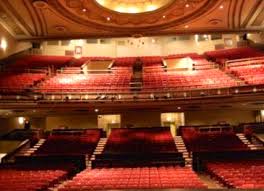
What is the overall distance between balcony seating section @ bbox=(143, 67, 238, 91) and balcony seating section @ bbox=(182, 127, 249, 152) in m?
Answer: 1.53

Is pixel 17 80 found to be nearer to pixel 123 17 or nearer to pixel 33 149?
pixel 33 149

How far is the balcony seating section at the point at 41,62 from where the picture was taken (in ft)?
37.6

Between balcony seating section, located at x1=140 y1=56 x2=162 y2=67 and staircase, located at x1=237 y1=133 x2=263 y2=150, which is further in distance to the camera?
balcony seating section, located at x1=140 y1=56 x2=162 y2=67

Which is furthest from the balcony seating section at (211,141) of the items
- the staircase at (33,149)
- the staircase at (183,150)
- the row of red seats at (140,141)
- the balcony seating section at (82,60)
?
the balcony seating section at (82,60)

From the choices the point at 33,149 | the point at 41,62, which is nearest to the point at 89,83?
the point at 33,149

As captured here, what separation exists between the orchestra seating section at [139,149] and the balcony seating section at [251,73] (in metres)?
3.05

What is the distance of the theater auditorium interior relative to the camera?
21.8 feet

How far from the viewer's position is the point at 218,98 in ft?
27.0

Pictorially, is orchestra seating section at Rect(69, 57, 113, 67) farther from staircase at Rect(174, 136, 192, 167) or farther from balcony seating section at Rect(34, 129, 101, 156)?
staircase at Rect(174, 136, 192, 167)

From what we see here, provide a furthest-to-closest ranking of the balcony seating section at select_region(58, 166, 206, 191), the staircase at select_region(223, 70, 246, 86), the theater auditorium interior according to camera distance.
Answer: the staircase at select_region(223, 70, 246, 86), the theater auditorium interior, the balcony seating section at select_region(58, 166, 206, 191)

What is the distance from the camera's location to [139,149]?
8250mm

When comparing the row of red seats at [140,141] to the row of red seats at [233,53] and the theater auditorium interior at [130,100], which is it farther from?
the row of red seats at [233,53]

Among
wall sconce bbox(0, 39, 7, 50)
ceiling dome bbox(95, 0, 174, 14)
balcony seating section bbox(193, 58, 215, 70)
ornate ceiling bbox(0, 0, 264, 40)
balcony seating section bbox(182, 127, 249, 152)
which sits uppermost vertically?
ceiling dome bbox(95, 0, 174, 14)

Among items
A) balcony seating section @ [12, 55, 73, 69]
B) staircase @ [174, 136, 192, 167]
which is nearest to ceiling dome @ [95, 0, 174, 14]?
balcony seating section @ [12, 55, 73, 69]
